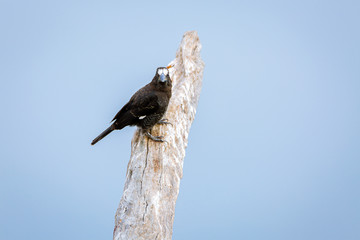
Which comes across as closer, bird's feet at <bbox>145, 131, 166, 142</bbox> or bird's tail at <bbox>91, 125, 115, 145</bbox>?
bird's feet at <bbox>145, 131, 166, 142</bbox>

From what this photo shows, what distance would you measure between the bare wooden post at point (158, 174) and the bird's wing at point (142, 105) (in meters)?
0.21

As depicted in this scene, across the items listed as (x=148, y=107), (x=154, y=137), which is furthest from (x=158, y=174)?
(x=148, y=107)

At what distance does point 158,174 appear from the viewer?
152 inches

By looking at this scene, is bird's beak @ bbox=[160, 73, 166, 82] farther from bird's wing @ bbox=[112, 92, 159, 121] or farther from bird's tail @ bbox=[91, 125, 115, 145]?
bird's tail @ bbox=[91, 125, 115, 145]

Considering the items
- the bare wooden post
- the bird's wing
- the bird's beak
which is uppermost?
the bird's beak

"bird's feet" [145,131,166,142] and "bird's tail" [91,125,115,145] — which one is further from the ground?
"bird's tail" [91,125,115,145]

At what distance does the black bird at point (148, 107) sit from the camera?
13.8ft

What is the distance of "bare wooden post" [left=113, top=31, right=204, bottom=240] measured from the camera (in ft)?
11.5

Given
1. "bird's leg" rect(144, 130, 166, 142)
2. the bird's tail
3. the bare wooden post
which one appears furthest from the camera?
the bird's tail

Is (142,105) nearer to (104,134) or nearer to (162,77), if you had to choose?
(162,77)

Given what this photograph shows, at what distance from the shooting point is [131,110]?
4312mm

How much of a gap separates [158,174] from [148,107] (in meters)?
0.70

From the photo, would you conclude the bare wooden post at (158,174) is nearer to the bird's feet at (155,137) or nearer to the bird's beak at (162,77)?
the bird's feet at (155,137)

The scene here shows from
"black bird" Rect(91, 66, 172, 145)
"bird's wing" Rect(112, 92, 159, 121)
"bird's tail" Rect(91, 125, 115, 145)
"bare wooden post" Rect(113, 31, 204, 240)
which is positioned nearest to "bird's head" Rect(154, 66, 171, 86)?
"black bird" Rect(91, 66, 172, 145)
